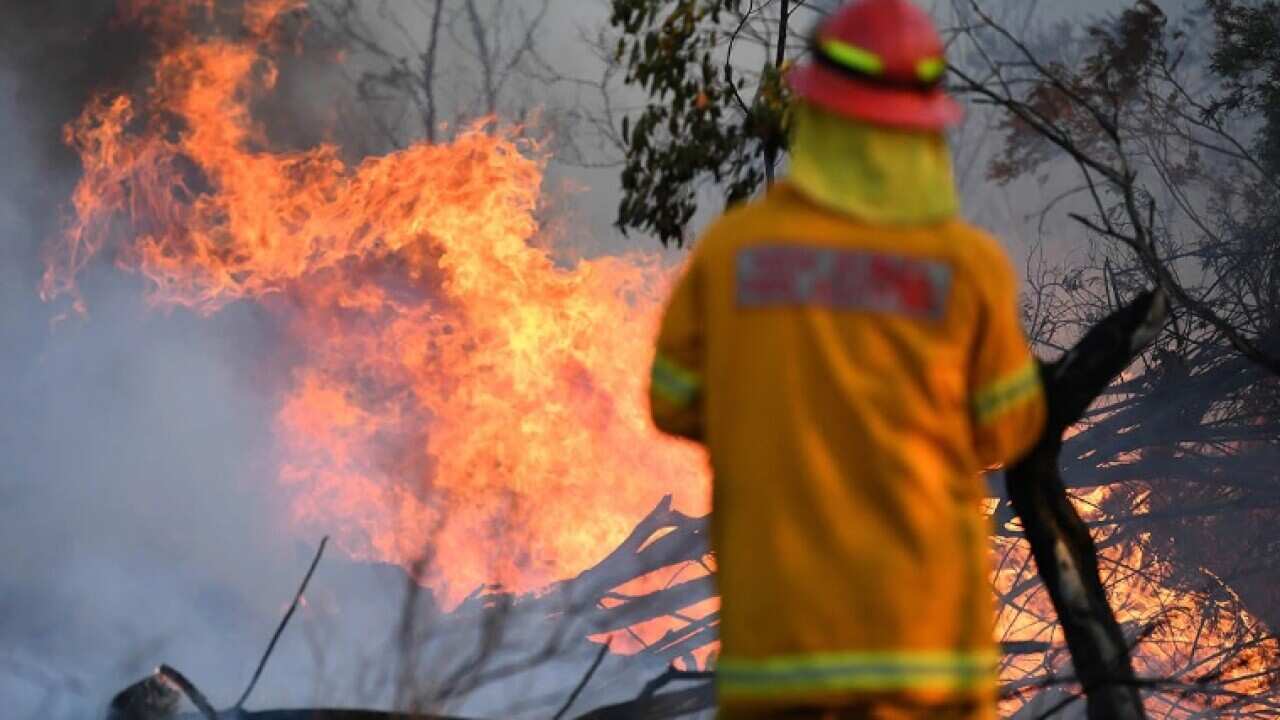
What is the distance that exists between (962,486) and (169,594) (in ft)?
20.4

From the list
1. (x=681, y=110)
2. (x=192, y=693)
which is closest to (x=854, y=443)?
(x=192, y=693)

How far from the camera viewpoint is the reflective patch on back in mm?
2061

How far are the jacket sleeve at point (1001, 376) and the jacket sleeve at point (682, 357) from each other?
1.34 ft

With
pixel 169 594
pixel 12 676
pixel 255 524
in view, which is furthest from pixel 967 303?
pixel 255 524

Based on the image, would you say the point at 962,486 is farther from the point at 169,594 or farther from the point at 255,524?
the point at 255,524

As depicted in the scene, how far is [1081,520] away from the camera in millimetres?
3344

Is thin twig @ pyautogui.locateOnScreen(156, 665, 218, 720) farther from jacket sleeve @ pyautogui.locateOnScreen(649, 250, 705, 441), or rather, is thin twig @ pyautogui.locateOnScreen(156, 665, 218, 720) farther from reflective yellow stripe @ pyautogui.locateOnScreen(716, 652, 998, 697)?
reflective yellow stripe @ pyautogui.locateOnScreen(716, 652, 998, 697)

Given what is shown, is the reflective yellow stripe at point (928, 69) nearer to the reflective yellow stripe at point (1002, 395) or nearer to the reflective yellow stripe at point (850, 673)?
the reflective yellow stripe at point (1002, 395)

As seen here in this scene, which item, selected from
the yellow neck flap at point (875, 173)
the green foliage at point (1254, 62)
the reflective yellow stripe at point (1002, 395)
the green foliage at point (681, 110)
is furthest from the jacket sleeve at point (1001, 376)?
the green foliage at point (1254, 62)

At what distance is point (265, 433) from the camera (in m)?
8.79

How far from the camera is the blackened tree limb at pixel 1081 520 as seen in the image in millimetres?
3145

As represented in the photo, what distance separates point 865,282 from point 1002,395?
273 mm

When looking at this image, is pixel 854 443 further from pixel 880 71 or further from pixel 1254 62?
pixel 1254 62

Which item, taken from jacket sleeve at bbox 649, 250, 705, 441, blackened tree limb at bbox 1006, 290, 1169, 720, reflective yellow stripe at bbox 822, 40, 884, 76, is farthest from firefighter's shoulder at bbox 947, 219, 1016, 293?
blackened tree limb at bbox 1006, 290, 1169, 720
